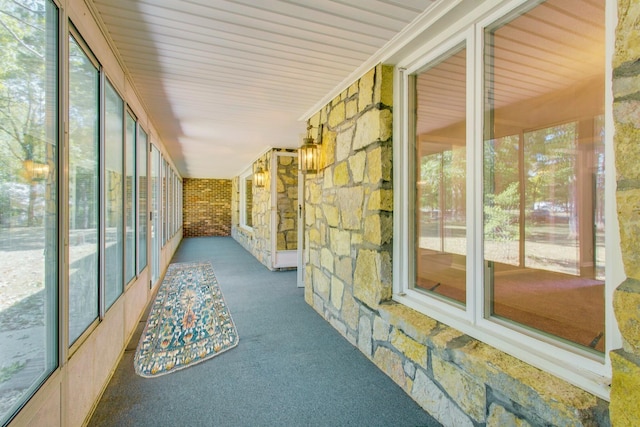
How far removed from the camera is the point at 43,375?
131 cm

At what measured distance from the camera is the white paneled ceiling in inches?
70.1

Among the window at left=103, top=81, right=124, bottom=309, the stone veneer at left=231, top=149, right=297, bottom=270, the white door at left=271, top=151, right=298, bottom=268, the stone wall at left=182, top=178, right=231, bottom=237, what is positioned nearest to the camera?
the window at left=103, top=81, right=124, bottom=309

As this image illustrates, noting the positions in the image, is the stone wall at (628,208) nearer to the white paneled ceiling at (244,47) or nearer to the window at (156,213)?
the white paneled ceiling at (244,47)

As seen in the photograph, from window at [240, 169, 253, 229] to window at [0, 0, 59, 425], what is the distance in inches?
296

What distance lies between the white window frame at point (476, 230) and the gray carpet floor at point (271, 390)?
Result: 0.63 m

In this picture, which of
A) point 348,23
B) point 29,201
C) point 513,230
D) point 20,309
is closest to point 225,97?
point 348,23

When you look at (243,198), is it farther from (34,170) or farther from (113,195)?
(34,170)

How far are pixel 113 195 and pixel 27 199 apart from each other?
1.37 meters

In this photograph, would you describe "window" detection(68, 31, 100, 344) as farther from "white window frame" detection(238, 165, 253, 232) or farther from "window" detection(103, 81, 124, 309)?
"white window frame" detection(238, 165, 253, 232)

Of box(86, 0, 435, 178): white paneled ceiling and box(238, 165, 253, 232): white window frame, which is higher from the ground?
box(86, 0, 435, 178): white paneled ceiling

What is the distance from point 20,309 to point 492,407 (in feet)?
6.54

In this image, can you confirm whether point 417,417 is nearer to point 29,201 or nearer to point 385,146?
point 385,146

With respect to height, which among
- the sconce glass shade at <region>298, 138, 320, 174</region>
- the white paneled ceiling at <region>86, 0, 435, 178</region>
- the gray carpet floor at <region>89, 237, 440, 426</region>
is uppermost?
the white paneled ceiling at <region>86, 0, 435, 178</region>

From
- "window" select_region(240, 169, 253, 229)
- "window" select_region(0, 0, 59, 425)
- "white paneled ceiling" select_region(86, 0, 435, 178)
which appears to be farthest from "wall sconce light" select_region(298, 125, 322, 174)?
"window" select_region(240, 169, 253, 229)
